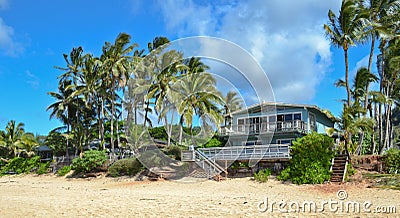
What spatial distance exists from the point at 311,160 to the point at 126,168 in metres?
14.0

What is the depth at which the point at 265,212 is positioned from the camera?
469 inches

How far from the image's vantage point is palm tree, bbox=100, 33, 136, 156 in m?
33.3

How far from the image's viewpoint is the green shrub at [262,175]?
68.3ft

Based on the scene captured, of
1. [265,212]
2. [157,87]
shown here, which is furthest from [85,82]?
[265,212]

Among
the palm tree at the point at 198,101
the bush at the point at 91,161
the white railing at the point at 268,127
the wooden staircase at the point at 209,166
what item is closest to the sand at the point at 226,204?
the wooden staircase at the point at 209,166

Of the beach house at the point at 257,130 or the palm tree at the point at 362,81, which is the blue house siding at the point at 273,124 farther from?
the palm tree at the point at 362,81

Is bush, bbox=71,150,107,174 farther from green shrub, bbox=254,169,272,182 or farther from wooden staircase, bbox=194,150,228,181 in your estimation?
green shrub, bbox=254,169,272,182

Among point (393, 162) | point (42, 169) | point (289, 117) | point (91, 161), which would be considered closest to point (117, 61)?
point (91, 161)

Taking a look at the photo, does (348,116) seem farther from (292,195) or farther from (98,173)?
(98,173)

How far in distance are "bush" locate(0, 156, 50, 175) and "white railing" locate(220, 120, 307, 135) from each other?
19283 millimetres

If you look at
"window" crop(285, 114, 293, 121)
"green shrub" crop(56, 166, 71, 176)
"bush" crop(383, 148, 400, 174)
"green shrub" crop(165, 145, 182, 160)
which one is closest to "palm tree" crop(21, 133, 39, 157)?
"green shrub" crop(56, 166, 71, 176)

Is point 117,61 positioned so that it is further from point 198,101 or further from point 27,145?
point 27,145

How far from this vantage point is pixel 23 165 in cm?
3756

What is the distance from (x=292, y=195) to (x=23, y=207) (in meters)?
11.4
